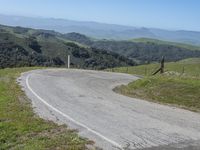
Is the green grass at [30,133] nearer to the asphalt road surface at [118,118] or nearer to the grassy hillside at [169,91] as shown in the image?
the asphalt road surface at [118,118]

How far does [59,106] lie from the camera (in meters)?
16.3

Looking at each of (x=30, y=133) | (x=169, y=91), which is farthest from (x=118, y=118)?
(x=169, y=91)

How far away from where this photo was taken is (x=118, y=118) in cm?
1376

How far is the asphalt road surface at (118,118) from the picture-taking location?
10.5m

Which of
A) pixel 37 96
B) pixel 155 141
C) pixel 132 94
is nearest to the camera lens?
pixel 155 141

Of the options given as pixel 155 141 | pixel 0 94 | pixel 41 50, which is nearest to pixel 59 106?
pixel 0 94

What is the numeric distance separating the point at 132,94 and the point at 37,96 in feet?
15.8

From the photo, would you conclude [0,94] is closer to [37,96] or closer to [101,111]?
[37,96]

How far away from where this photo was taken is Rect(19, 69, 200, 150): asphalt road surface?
10523 mm

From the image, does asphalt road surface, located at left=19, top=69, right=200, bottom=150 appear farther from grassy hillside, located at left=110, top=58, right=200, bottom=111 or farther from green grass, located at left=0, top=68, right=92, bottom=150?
grassy hillside, located at left=110, top=58, right=200, bottom=111

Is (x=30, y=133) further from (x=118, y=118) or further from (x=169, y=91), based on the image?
(x=169, y=91)

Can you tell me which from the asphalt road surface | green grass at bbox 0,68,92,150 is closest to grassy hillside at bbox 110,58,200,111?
the asphalt road surface

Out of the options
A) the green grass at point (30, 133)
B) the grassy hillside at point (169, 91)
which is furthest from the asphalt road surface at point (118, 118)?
the grassy hillside at point (169, 91)

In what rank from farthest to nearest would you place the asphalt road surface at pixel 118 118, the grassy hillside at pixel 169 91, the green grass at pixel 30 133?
the grassy hillside at pixel 169 91 < the asphalt road surface at pixel 118 118 < the green grass at pixel 30 133
